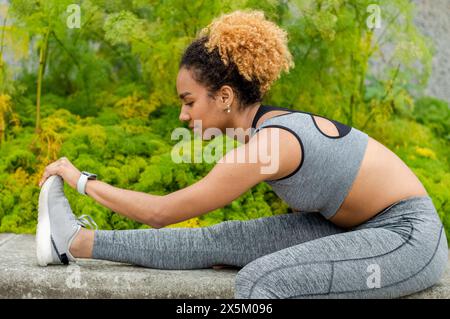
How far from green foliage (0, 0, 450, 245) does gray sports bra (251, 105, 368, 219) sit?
1332 mm

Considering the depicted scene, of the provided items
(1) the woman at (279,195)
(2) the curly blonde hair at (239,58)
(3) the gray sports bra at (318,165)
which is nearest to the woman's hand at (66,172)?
(1) the woman at (279,195)

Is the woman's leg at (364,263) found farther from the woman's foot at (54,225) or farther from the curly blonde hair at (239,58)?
the woman's foot at (54,225)

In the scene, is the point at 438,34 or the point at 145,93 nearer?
the point at 145,93

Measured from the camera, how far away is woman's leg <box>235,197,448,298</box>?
7.14 feet

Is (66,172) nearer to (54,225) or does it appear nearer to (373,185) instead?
(54,225)

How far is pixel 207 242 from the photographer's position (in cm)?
264

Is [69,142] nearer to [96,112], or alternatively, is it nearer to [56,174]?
[96,112]

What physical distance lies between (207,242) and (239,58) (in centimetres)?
66

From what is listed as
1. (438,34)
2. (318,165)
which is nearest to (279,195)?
(318,165)

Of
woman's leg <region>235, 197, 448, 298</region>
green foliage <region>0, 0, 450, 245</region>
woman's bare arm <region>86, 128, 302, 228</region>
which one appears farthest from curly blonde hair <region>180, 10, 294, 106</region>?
green foliage <region>0, 0, 450, 245</region>

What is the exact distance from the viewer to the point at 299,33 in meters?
4.25

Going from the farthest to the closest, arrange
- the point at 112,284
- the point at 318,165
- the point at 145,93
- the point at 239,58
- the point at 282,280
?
the point at 145,93
the point at 112,284
the point at 239,58
the point at 318,165
the point at 282,280

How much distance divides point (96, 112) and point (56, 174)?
2071 mm

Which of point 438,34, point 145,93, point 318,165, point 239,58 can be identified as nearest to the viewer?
point 318,165
